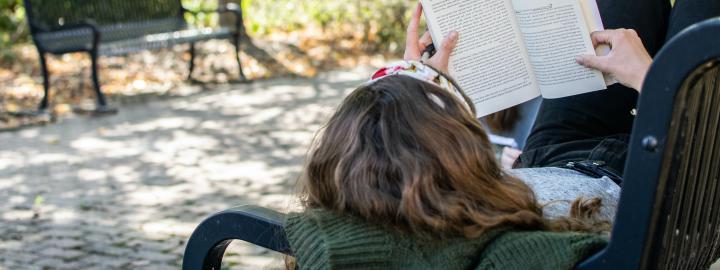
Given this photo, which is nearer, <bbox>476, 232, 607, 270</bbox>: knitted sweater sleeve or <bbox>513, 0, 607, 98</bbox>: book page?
<bbox>476, 232, 607, 270</bbox>: knitted sweater sleeve

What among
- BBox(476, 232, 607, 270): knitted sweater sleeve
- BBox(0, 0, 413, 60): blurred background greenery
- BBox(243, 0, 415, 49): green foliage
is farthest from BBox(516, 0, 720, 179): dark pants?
Answer: BBox(243, 0, 415, 49): green foliage

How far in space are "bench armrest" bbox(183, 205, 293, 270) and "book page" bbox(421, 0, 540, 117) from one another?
662 millimetres

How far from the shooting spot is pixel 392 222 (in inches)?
64.1

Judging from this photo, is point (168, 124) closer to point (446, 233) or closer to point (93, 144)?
point (93, 144)

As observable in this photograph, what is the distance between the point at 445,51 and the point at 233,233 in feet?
2.23

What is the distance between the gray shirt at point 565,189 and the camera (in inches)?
77.3

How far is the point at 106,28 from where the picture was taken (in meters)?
8.75

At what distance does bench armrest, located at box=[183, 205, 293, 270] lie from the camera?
71.4 inches

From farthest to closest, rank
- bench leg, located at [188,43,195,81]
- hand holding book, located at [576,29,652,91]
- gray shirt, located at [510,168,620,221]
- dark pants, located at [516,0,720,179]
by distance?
1. bench leg, located at [188,43,195,81]
2. dark pants, located at [516,0,720,179]
3. hand holding book, located at [576,29,652,91]
4. gray shirt, located at [510,168,620,221]

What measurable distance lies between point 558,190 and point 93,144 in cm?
495

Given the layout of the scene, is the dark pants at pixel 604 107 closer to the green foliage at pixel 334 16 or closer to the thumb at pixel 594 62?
the thumb at pixel 594 62

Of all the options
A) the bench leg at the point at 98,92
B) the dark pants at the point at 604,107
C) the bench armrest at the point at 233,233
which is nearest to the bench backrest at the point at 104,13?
the bench leg at the point at 98,92

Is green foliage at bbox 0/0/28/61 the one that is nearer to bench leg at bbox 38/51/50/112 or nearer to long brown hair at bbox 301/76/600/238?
bench leg at bbox 38/51/50/112

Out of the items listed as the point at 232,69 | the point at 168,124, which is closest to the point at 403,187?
the point at 168,124
